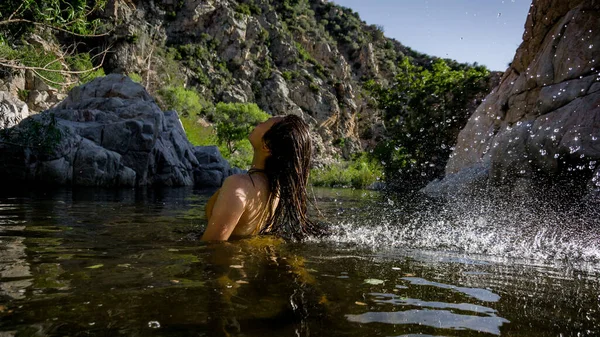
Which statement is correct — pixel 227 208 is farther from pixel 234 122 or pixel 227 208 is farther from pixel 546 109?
pixel 234 122

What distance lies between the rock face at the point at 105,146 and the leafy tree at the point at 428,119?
1297cm

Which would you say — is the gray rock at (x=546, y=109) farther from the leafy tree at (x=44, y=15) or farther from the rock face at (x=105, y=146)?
the rock face at (x=105, y=146)

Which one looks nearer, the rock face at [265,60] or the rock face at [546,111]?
the rock face at [546,111]

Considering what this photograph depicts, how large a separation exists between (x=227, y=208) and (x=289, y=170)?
720 millimetres

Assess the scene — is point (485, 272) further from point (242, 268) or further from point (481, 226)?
point (481, 226)

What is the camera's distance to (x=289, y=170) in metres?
4.18

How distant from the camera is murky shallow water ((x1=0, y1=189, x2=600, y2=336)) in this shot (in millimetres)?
1918

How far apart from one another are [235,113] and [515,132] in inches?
1602

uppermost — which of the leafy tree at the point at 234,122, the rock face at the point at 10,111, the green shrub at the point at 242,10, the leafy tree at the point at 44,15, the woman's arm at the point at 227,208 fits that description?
the green shrub at the point at 242,10

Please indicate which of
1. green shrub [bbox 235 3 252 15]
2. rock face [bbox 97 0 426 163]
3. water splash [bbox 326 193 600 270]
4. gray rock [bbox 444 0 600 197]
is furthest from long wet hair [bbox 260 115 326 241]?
green shrub [bbox 235 3 252 15]

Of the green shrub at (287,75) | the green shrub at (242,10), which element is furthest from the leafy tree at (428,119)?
the green shrub at (242,10)

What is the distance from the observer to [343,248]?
4273mm

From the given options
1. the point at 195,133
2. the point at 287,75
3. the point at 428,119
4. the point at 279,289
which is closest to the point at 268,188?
the point at 279,289

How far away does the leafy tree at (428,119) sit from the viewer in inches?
1150
